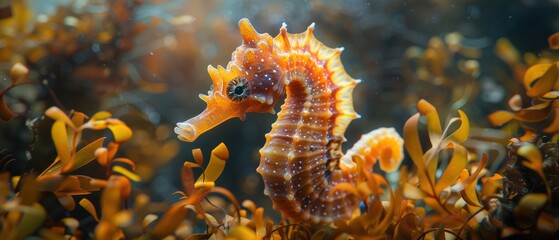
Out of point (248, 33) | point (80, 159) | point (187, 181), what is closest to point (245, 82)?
point (248, 33)

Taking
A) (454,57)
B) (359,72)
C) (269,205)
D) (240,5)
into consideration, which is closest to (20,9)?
(240,5)

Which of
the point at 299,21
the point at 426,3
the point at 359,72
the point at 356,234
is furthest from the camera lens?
the point at 426,3

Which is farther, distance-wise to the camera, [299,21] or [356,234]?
[299,21]

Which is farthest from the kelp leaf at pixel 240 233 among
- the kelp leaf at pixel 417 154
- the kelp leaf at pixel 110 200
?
the kelp leaf at pixel 417 154

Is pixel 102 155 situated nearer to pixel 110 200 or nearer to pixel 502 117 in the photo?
pixel 110 200

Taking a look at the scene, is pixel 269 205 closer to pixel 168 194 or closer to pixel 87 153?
pixel 168 194

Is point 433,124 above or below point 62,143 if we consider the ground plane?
above
